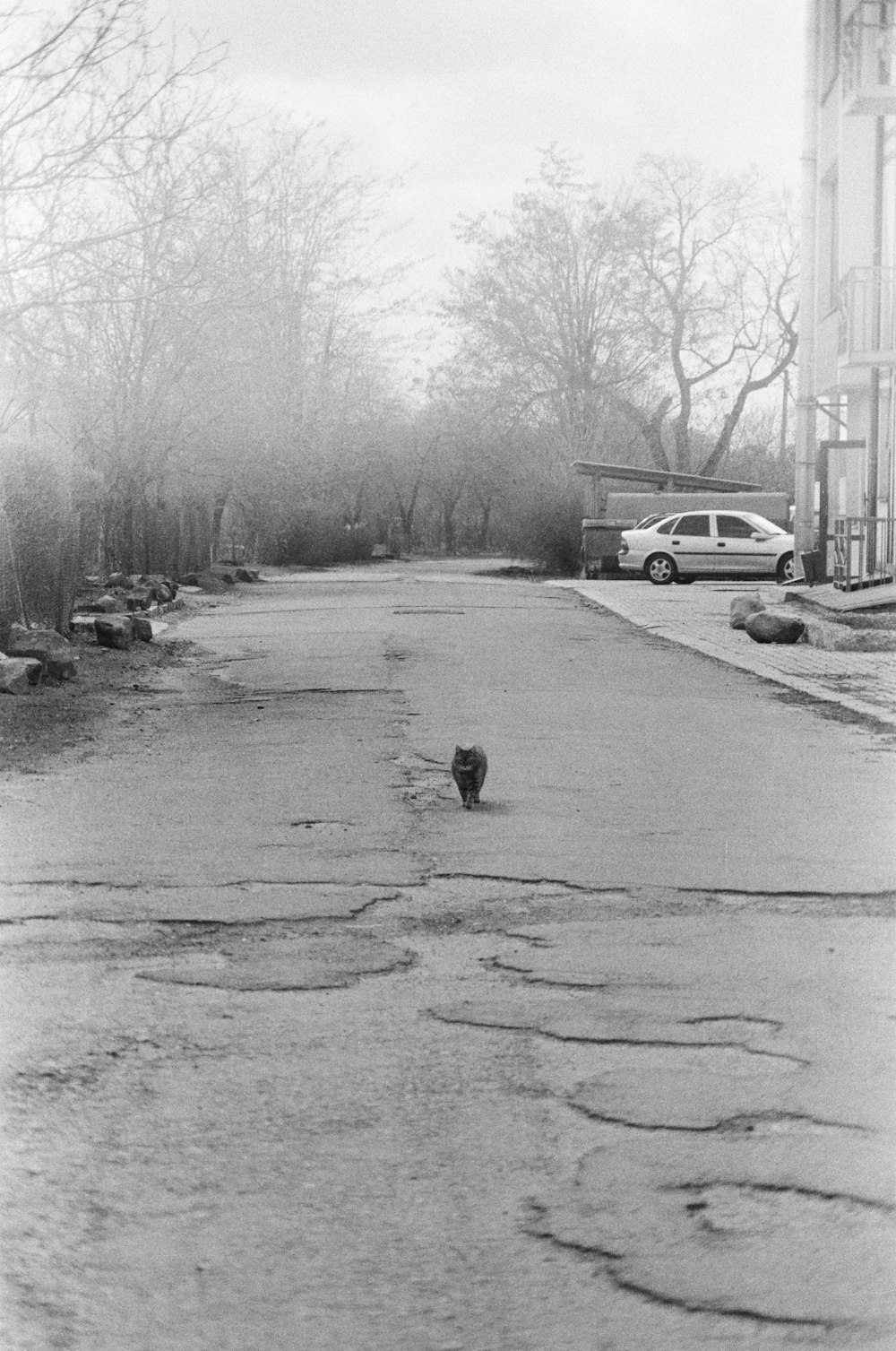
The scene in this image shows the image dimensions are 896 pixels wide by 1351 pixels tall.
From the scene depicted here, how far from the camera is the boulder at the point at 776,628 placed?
17016 millimetres

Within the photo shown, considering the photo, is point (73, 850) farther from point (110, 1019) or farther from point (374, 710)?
point (374, 710)

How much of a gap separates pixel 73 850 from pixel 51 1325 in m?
3.81

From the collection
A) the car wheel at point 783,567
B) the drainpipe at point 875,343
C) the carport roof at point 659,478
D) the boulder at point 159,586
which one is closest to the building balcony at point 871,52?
the drainpipe at point 875,343

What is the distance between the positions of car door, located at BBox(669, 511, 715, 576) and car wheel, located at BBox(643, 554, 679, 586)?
15cm

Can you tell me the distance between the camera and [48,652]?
1247 cm

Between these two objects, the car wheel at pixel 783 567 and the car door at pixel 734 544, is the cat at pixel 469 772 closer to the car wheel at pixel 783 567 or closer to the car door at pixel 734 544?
the car wheel at pixel 783 567

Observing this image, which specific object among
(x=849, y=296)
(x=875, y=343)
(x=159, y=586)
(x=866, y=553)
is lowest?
(x=159, y=586)

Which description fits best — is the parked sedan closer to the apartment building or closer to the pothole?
the apartment building

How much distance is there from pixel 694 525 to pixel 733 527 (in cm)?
77

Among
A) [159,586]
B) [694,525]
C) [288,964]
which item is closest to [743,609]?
[159,586]

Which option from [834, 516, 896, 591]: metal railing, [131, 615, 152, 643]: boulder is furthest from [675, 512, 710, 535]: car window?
[131, 615, 152, 643]: boulder

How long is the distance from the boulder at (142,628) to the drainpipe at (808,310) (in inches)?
470

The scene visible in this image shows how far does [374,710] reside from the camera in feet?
35.4

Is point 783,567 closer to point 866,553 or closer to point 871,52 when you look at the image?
point 866,553
